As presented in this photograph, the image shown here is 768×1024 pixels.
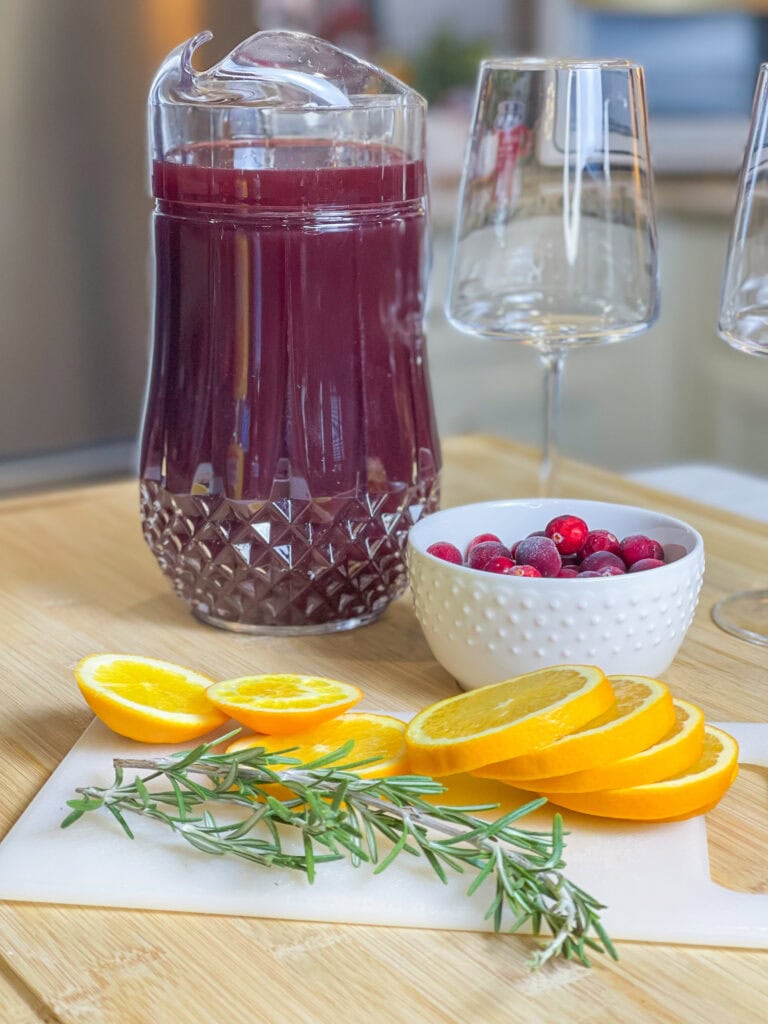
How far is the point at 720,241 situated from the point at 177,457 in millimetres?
2152

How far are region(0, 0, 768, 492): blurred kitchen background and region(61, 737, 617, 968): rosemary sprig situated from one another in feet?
5.43

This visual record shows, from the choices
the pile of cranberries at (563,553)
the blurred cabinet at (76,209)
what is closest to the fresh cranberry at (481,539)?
the pile of cranberries at (563,553)

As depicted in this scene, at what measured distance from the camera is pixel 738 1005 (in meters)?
0.47

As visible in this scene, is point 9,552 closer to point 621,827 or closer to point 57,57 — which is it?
point 621,827

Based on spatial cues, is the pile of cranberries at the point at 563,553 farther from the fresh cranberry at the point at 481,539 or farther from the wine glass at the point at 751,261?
the wine glass at the point at 751,261

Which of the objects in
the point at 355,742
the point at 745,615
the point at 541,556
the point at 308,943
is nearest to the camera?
the point at 308,943

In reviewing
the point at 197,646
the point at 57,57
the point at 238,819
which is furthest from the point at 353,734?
the point at 57,57

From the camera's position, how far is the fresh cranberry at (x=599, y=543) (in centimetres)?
76

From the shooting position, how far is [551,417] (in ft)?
3.12

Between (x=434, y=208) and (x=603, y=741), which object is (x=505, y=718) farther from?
(x=434, y=208)

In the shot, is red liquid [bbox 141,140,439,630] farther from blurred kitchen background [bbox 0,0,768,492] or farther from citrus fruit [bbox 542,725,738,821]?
blurred kitchen background [bbox 0,0,768,492]

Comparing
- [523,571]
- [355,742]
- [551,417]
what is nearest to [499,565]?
[523,571]

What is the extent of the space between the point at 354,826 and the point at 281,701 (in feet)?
0.28

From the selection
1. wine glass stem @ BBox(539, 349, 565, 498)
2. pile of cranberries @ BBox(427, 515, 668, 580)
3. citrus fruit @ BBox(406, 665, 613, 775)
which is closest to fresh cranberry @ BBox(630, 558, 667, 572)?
pile of cranberries @ BBox(427, 515, 668, 580)
